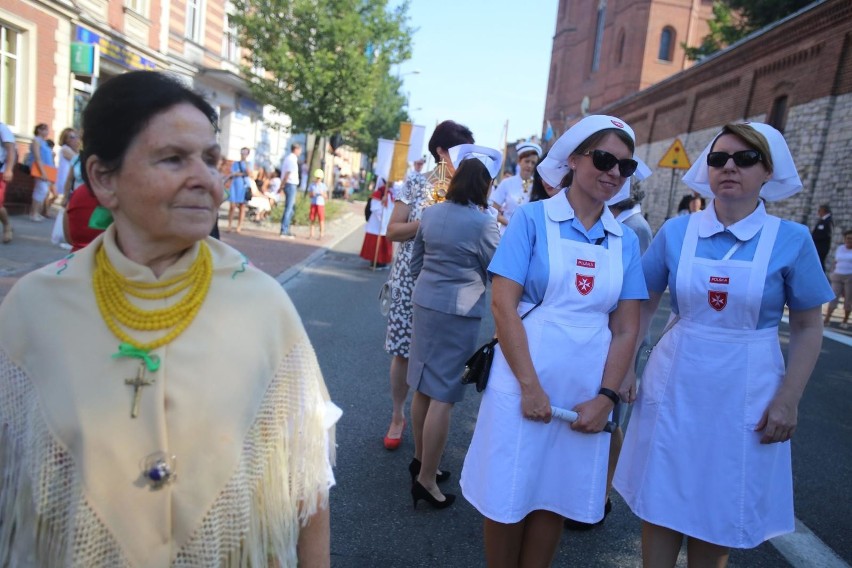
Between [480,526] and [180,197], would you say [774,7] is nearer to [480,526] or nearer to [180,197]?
[480,526]

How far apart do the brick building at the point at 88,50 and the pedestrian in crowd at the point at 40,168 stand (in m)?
1.38

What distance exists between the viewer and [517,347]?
2.31 metres

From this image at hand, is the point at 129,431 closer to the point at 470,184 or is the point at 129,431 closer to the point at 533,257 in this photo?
the point at 533,257

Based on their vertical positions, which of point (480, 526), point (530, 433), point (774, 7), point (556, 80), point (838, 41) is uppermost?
point (556, 80)

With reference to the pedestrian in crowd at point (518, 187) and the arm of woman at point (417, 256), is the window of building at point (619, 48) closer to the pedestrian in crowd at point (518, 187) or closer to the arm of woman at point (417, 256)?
the pedestrian in crowd at point (518, 187)

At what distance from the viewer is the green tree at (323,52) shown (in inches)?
723

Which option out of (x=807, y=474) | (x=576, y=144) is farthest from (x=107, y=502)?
(x=807, y=474)

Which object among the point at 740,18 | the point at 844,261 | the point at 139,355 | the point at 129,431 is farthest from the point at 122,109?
the point at 740,18

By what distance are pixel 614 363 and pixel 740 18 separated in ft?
90.8

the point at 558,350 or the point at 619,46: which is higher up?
the point at 619,46

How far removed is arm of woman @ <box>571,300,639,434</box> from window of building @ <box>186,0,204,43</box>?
23.2m

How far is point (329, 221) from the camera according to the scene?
19969mm

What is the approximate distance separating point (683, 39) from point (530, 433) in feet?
132

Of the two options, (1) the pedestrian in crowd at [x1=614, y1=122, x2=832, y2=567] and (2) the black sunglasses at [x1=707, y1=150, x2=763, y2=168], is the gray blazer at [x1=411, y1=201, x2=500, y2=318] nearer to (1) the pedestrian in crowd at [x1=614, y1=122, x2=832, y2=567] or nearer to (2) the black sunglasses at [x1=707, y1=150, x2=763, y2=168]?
(1) the pedestrian in crowd at [x1=614, y1=122, x2=832, y2=567]
